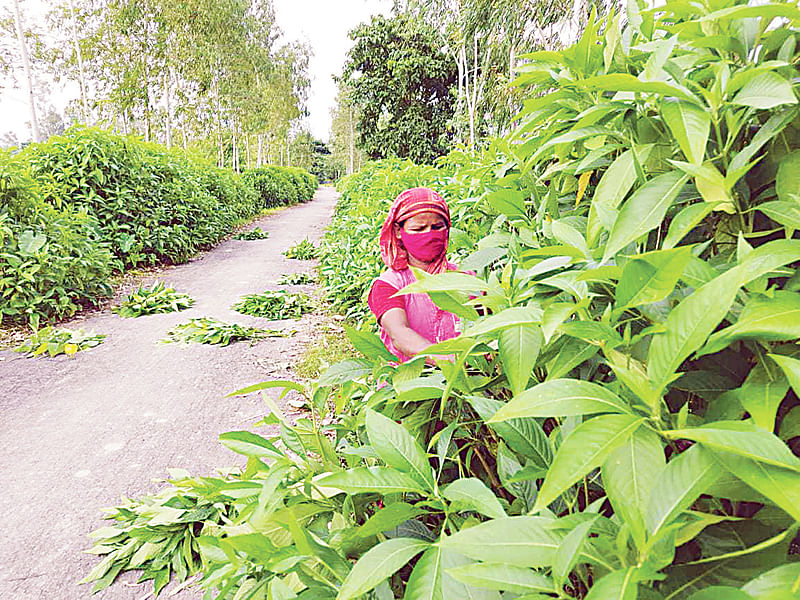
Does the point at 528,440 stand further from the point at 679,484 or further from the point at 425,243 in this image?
the point at 425,243

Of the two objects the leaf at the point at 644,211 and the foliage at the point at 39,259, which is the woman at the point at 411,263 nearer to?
the leaf at the point at 644,211

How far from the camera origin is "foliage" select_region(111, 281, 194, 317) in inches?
258

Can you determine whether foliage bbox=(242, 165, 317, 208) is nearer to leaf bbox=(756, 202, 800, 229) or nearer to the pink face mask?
the pink face mask

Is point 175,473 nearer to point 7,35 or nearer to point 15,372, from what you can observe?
point 15,372

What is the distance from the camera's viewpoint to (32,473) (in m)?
3.19

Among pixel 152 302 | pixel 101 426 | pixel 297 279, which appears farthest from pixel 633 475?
pixel 297 279

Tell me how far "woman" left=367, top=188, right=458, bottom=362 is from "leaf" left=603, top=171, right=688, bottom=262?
1.52 meters

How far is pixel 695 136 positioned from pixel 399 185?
5.36 m

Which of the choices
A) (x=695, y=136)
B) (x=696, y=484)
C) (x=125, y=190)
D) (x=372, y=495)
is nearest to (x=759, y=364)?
(x=696, y=484)

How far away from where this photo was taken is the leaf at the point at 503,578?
49 cm

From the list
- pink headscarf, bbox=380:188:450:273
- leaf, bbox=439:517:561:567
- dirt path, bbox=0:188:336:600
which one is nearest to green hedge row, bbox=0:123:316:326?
dirt path, bbox=0:188:336:600

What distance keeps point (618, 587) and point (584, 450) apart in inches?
4.3

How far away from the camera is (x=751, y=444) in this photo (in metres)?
0.41

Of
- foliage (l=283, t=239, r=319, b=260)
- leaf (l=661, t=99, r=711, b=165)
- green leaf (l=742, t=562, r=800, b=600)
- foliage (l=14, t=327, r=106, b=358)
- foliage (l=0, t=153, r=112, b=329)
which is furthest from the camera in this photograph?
foliage (l=283, t=239, r=319, b=260)
